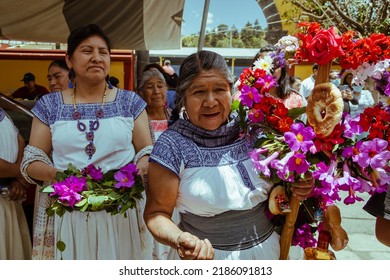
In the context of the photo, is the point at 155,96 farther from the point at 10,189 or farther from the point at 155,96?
the point at 10,189

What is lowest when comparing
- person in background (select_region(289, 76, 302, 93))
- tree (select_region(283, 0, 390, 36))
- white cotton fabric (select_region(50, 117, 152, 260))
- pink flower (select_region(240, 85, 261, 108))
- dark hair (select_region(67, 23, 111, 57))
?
white cotton fabric (select_region(50, 117, 152, 260))

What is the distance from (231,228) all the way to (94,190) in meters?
0.78

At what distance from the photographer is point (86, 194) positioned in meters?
2.23

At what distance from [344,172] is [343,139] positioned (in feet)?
0.38

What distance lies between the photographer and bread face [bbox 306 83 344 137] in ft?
5.08

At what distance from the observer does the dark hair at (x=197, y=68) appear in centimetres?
184

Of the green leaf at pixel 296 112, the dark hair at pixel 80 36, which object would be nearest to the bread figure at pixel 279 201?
the green leaf at pixel 296 112

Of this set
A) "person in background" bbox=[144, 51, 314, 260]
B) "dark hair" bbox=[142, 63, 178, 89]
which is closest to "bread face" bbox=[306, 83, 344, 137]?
"person in background" bbox=[144, 51, 314, 260]

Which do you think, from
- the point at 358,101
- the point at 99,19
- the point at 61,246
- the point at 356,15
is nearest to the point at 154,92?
the point at 358,101

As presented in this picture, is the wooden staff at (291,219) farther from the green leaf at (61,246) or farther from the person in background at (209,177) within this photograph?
the green leaf at (61,246)

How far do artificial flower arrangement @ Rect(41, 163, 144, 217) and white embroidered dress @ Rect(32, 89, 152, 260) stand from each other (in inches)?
3.9

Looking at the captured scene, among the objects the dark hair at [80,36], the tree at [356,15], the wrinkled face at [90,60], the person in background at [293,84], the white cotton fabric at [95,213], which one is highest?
the tree at [356,15]

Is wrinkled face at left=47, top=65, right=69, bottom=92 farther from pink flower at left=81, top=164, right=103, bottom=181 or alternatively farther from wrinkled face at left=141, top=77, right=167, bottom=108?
pink flower at left=81, top=164, right=103, bottom=181

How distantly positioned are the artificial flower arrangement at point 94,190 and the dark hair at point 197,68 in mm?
547
